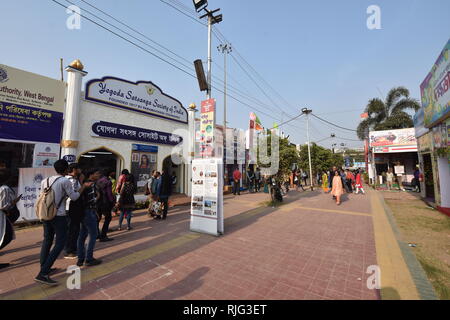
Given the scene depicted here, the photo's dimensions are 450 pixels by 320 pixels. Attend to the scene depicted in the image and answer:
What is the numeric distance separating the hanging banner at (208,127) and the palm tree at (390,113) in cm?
2545

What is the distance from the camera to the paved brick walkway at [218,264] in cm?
280

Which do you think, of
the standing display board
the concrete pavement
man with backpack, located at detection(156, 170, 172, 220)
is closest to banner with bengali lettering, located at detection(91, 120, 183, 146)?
man with backpack, located at detection(156, 170, 172, 220)

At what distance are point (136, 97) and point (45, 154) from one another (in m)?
4.38

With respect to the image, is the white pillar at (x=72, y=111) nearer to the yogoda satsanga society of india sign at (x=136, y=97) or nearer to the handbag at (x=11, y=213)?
the yogoda satsanga society of india sign at (x=136, y=97)

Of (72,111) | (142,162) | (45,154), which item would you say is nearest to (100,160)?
(142,162)

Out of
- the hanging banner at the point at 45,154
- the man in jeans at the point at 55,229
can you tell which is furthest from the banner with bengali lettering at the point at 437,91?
the hanging banner at the point at 45,154

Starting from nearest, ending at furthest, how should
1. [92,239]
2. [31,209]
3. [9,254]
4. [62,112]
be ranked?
[92,239] → [9,254] → [31,209] → [62,112]

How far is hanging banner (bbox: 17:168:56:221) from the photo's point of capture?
6.17 metres

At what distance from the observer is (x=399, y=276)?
10.6 ft

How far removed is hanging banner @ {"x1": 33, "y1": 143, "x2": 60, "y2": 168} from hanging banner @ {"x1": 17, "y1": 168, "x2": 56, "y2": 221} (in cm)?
39

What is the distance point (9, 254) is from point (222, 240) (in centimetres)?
466

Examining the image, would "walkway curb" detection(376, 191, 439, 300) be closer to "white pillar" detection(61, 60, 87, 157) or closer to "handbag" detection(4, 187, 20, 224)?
"handbag" detection(4, 187, 20, 224)

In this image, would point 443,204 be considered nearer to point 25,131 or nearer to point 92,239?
point 92,239
